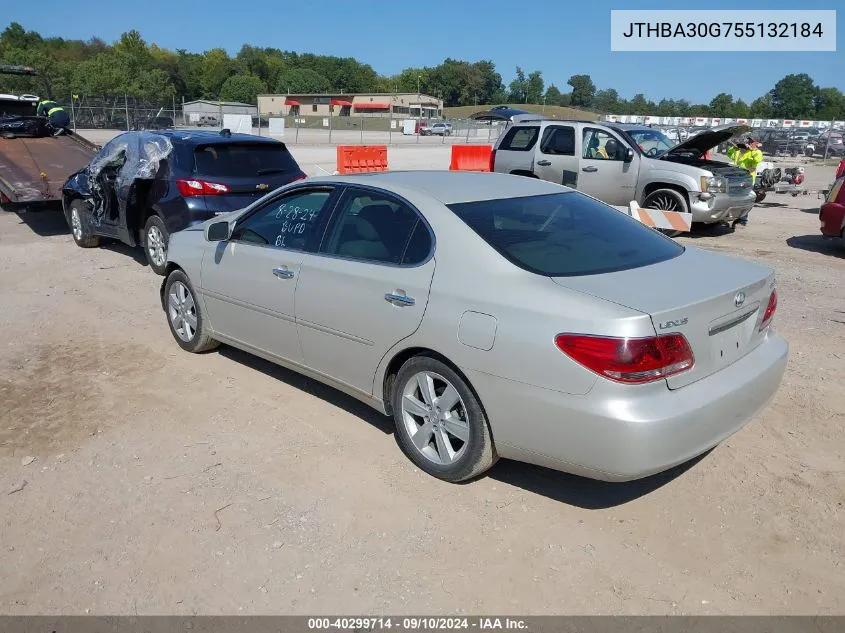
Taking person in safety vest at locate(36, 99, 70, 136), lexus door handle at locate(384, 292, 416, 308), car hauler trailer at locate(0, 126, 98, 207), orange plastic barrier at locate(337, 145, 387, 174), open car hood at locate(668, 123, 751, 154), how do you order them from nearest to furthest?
lexus door handle at locate(384, 292, 416, 308)
car hauler trailer at locate(0, 126, 98, 207)
open car hood at locate(668, 123, 751, 154)
person in safety vest at locate(36, 99, 70, 136)
orange plastic barrier at locate(337, 145, 387, 174)

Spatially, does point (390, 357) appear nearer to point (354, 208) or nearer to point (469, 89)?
point (354, 208)

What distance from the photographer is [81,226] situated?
32.2ft

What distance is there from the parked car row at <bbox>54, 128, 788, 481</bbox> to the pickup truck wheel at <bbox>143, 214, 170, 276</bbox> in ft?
8.85

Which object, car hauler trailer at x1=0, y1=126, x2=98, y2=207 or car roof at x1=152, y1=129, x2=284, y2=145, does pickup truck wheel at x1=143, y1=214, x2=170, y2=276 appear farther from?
car hauler trailer at x1=0, y1=126, x2=98, y2=207

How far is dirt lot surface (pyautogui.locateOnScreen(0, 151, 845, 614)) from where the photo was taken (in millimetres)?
2961

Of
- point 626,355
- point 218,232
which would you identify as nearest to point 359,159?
point 218,232

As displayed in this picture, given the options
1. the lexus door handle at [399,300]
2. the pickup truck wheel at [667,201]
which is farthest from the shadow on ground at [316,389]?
the pickup truck wheel at [667,201]

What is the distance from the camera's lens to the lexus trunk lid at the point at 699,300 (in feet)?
10.2

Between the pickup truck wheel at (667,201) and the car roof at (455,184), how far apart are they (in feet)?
24.7

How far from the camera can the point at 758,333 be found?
146 inches

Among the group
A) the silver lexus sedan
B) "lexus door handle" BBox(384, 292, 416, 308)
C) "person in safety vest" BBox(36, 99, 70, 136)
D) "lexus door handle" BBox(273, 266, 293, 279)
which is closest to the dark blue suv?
the silver lexus sedan

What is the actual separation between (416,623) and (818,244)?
11045 mm

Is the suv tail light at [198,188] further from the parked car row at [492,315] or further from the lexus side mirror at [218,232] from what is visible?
the lexus side mirror at [218,232]

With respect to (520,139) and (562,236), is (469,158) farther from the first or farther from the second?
(562,236)
